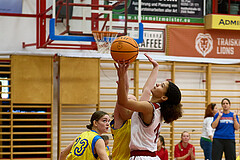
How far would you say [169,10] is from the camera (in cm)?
1034

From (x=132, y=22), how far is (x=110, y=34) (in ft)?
2.75

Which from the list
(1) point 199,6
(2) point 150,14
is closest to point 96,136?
(2) point 150,14

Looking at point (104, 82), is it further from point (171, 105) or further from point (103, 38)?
point (171, 105)

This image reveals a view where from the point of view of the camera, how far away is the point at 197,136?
1036cm

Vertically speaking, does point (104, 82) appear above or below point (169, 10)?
below

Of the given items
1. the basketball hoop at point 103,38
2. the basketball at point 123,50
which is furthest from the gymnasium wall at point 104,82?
the basketball at point 123,50

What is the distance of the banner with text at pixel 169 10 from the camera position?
10068mm

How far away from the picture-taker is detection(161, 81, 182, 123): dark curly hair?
341 cm

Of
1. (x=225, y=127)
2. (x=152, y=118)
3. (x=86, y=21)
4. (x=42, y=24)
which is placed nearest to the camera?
(x=152, y=118)

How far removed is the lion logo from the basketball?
7.32 m

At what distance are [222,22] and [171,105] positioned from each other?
7.52 m

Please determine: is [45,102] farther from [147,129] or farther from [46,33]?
[147,129]

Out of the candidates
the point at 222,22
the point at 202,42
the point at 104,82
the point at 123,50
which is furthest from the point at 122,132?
the point at 222,22

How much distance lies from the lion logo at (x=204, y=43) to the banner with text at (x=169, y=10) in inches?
16.1
